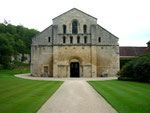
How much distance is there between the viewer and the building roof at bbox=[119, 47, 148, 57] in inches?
1548

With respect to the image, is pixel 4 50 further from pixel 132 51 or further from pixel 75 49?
pixel 132 51

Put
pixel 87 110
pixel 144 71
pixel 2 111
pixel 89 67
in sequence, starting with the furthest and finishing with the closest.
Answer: pixel 89 67, pixel 144 71, pixel 87 110, pixel 2 111

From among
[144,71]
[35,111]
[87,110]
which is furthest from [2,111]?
[144,71]

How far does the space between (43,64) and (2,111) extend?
21728 mm

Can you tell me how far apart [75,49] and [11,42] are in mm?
16742

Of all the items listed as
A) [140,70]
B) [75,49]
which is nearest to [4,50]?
[75,49]

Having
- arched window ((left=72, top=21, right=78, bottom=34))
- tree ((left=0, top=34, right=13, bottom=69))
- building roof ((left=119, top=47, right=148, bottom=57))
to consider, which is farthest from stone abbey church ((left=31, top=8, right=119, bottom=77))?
building roof ((left=119, top=47, right=148, bottom=57))

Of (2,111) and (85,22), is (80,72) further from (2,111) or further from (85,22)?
(2,111)

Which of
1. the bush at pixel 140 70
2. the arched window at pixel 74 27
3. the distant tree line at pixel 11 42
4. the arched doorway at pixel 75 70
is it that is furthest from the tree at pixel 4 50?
the bush at pixel 140 70

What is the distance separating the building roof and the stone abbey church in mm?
14878

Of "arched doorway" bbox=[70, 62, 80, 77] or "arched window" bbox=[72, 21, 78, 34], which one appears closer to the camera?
"arched doorway" bbox=[70, 62, 80, 77]

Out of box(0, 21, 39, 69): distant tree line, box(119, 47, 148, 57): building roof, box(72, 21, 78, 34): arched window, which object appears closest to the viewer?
box(0, 21, 39, 69): distant tree line

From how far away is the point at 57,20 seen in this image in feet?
90.1

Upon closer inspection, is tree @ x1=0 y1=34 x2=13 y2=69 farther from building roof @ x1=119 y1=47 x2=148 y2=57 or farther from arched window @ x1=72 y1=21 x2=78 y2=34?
building roof @ x1=119 y1=47 x2=148 y2=57
